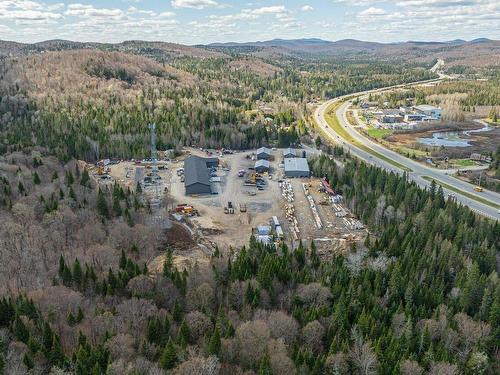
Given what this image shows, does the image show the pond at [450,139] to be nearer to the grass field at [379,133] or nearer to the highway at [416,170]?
the grass field at [379,133]

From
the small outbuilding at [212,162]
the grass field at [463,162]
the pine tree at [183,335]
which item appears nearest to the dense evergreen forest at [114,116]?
the small outbuilding at [212,162]

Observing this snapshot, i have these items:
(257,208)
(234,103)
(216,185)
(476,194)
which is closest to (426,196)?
(476,194)

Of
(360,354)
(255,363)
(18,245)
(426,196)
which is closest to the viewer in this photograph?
(255,363)

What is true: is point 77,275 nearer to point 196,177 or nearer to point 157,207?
point 157,207

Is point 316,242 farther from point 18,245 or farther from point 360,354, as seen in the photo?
point 18,245

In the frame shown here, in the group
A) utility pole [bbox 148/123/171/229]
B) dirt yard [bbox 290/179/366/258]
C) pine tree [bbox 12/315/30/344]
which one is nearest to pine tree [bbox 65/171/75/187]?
utility pole [bbox 148/123/171/229]
